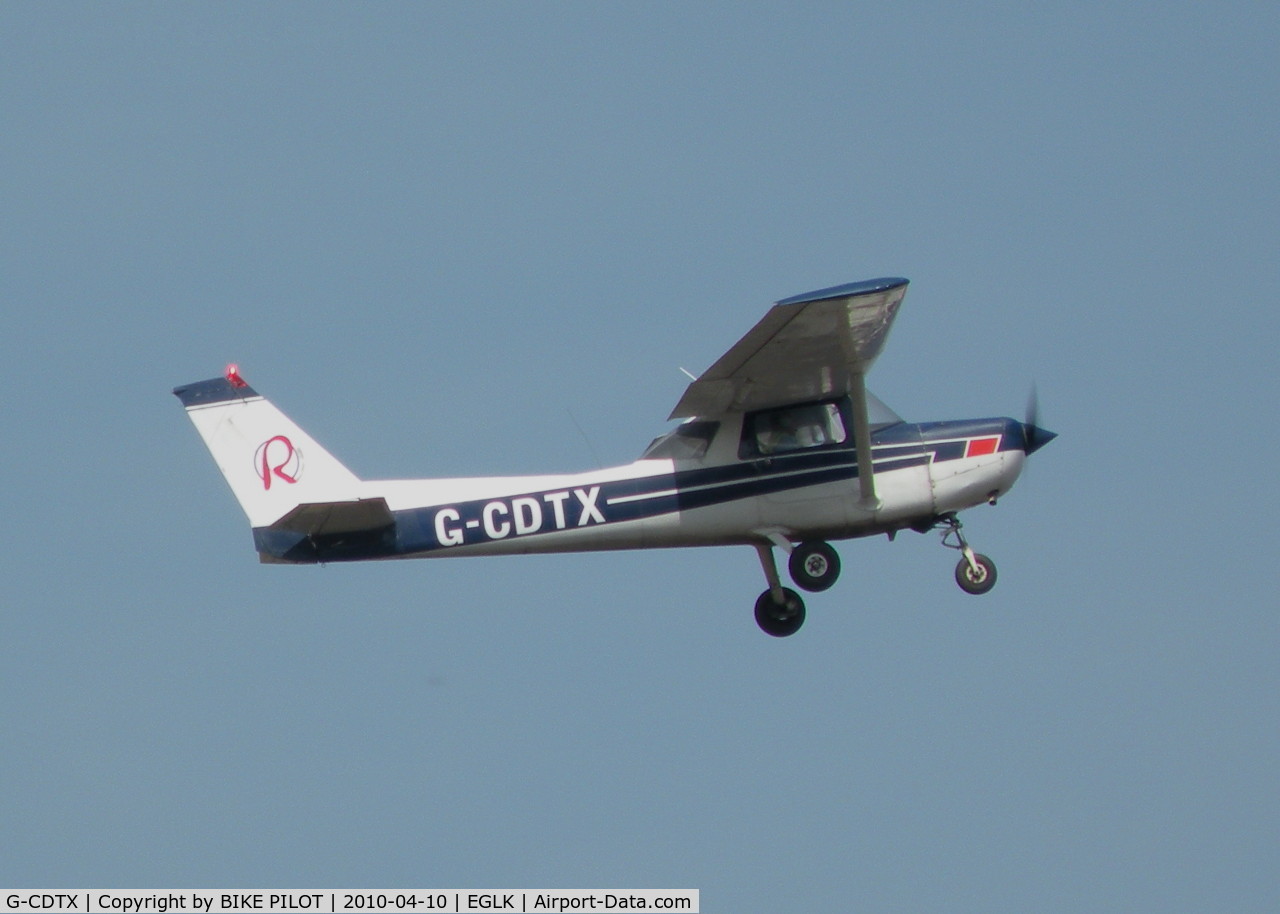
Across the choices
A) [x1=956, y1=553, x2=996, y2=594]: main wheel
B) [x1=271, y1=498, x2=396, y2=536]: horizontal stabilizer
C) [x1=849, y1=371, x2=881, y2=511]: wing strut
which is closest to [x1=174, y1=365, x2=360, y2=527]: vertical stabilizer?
[x1=271, y1=498, x2=396, y2=536]: horizontal stabilizer

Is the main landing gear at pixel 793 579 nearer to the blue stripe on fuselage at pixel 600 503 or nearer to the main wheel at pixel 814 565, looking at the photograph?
the main wheel at pixel 814 565

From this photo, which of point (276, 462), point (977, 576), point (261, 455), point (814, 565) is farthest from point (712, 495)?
point (261, 455)

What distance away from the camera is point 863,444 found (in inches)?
883

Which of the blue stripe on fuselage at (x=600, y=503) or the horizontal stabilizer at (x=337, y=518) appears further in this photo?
the blue stripe on fuselage at (x=600, y=503)

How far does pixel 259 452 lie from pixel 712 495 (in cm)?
430

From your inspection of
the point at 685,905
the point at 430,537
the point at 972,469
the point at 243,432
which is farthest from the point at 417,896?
the point at 972,469

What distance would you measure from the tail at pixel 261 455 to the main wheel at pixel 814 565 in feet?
13.1

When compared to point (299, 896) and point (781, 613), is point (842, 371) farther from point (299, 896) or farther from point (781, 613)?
point (299, 896)

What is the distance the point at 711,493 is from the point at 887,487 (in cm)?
168

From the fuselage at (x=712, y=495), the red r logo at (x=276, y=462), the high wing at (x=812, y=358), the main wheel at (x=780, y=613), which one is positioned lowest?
the main wheel at (x=780, y=613)

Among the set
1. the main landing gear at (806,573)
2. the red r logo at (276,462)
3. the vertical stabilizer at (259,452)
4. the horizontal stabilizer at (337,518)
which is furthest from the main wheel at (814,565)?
the red r logo at (276,462)

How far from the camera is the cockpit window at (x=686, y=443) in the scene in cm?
2270

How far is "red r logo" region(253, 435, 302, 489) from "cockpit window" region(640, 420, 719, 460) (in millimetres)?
3295

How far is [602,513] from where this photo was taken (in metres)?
22.5
